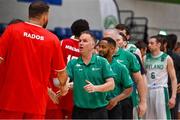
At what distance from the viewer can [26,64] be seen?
6.02 metres

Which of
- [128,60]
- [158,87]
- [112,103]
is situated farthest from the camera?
[158,87]

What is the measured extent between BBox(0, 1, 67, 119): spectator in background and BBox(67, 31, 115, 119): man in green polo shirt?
509 mm

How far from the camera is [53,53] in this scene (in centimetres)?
617

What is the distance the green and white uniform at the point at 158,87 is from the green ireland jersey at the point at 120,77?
2284 millimetres

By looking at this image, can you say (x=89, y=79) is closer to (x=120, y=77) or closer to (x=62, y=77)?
(x=62, y=77)

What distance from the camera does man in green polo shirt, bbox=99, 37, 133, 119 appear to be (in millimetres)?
7020

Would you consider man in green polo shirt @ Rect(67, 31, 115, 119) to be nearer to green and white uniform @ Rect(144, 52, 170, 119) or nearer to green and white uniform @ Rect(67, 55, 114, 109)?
green and white uniform @ Rect(67, 55, 114, 109)

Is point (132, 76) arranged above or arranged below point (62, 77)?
below

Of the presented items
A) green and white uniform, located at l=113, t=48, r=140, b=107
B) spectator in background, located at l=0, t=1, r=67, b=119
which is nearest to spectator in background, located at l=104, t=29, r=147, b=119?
green and white uniform, located at l=113, t=48, r=140, b=107

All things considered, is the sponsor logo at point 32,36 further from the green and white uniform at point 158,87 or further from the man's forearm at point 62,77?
the green and white uniform at point 158,87

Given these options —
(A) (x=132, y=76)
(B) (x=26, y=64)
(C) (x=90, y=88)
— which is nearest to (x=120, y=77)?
(A) (x=132, y=76)

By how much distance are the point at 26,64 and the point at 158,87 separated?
3873 millimetres

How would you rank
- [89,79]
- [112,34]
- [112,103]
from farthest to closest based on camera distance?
[112,34] → [112,103] → [89,79]

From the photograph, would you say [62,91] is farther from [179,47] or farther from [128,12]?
[128,12]
